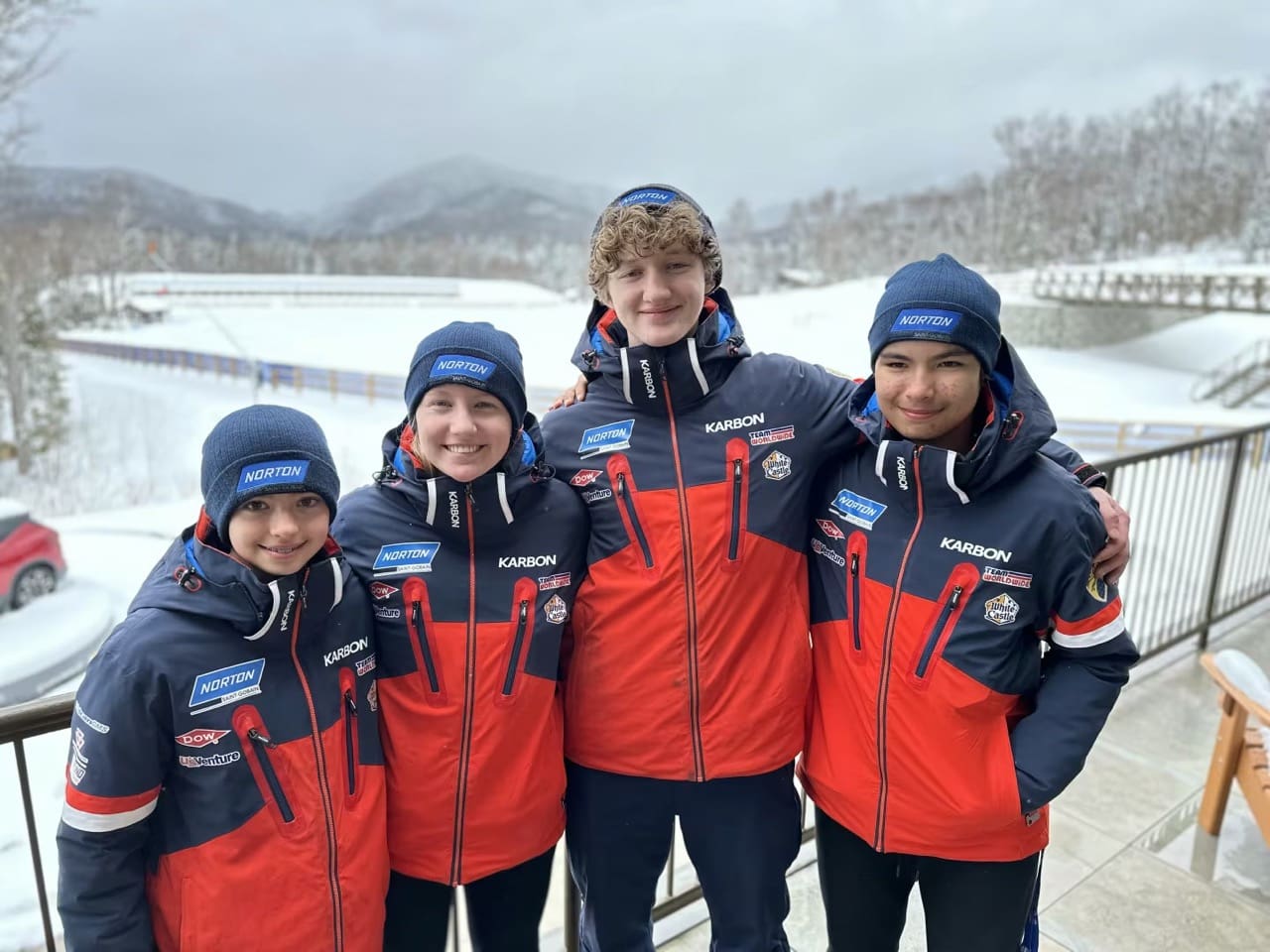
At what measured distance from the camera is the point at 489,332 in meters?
1.95

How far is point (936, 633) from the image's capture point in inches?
72.9

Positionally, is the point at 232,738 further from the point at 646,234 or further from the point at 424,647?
the point at 646,234

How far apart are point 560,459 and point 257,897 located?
1.13m

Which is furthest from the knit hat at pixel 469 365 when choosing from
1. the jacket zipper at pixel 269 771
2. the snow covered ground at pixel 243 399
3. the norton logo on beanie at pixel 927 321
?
the snow covered ground at pixel 243 399

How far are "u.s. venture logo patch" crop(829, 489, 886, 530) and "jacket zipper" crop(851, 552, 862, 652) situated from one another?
0.08 m

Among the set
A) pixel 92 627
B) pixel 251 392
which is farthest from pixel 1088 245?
pixel 92 627

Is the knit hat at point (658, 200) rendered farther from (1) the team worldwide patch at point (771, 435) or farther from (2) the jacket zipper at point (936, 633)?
(2) the jacket zipper at point (936, 633)

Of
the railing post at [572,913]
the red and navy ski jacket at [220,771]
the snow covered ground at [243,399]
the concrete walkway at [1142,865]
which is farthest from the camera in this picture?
the snow covered ground at [243,399]

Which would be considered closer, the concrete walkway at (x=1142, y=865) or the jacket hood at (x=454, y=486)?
the jacket hood at (x=454, y=486)

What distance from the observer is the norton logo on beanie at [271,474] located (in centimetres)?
161

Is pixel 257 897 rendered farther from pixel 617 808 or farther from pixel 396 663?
pixel 617 808

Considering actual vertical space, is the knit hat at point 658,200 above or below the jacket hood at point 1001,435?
above

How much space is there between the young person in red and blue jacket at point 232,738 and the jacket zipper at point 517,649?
33 cm

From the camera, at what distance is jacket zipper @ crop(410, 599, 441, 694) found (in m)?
1.86
